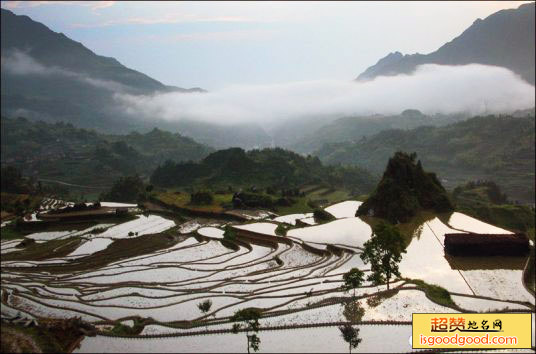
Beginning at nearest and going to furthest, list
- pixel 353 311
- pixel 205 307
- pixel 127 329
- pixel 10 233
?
1. pixel 127 329
2. pixel 353 311
3. pixel 205 307
4. pixel 10 233

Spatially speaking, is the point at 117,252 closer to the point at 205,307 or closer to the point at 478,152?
the point at 205,307

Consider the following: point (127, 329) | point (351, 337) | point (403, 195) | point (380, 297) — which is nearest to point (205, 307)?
point (127, 329)

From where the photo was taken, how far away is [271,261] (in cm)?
3612

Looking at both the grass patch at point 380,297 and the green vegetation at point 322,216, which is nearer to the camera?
the grass patch at point 380,297

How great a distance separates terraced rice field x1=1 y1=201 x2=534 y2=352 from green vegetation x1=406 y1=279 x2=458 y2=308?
1.34 feet

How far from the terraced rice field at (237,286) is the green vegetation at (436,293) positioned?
1.34 ft

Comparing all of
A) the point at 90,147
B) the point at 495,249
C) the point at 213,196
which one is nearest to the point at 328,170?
the point at 213,196

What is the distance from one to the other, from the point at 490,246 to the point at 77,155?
16133 cm

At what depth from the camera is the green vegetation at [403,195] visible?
45938mm

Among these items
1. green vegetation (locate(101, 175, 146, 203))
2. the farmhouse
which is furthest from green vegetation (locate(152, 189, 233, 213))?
the farmhouse

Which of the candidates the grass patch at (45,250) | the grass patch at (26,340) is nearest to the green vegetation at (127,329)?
the grass patch at (26,340)

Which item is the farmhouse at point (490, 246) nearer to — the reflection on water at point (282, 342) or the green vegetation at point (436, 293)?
the green vegetation at point (436, 293)

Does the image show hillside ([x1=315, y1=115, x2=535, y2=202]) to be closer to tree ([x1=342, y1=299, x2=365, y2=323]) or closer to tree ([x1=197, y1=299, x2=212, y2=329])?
tree ([x1=342, y1=299, x2=365, y2=323])

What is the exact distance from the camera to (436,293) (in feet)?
78.5
